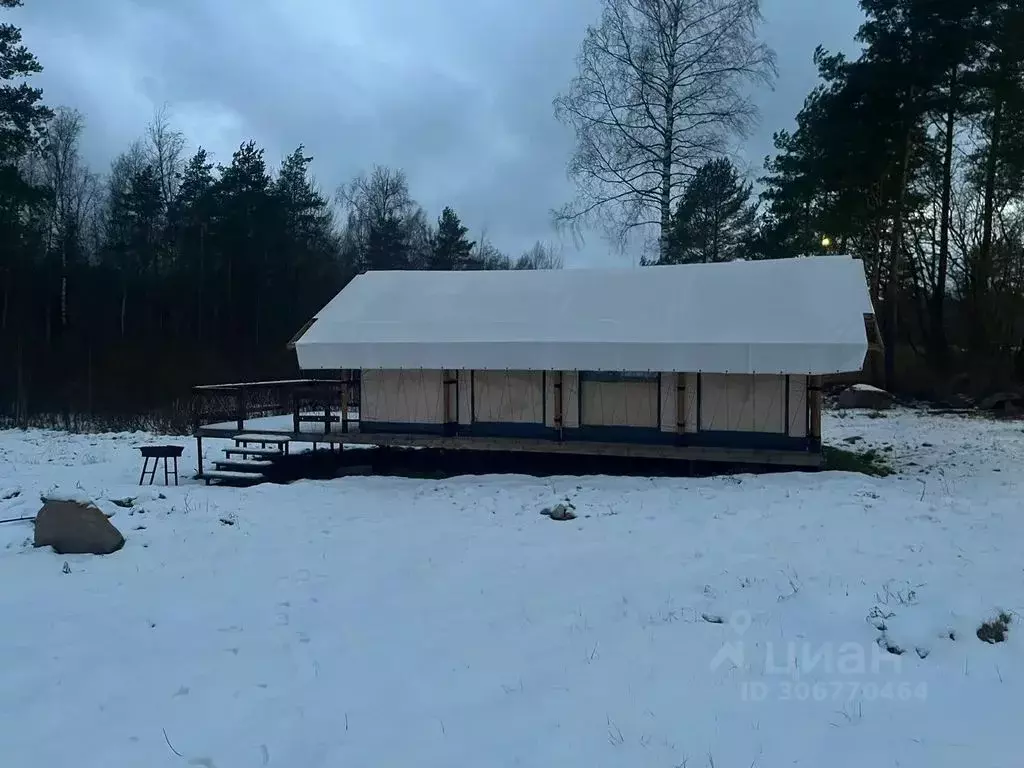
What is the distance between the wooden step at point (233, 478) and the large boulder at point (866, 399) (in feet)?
50.2

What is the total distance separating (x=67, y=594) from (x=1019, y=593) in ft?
21.6

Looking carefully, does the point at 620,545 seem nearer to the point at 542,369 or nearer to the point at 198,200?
the point at 542,369

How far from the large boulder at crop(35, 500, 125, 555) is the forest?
527 inches

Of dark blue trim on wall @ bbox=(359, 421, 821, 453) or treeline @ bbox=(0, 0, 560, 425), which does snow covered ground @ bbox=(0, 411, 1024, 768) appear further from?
treeline @ bbox=(0, 0, 560, 425)

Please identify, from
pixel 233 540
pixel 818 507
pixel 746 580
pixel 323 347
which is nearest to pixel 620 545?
pixel 746 580

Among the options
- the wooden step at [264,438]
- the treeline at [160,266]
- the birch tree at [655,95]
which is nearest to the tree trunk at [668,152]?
the birch tree at [655,95]

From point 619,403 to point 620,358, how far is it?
1.05 m

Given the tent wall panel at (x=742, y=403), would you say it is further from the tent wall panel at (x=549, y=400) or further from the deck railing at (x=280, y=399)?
the deck railing at (x=280, y=399)

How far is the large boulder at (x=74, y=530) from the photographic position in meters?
6.45

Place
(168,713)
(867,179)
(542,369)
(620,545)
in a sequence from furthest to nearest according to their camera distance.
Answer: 1. (867,179)
2. (542,369)
3. (620,545)
4. (168,713)

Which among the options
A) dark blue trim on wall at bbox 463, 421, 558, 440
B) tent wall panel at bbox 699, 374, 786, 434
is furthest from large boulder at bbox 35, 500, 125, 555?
tent wall panel at bbox 699, 374, 786, 434

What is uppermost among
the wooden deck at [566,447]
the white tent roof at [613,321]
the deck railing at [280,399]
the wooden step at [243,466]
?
the white tent roof at [613,321]

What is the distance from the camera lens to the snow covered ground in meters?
3.60

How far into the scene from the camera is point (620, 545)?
6.81 m
